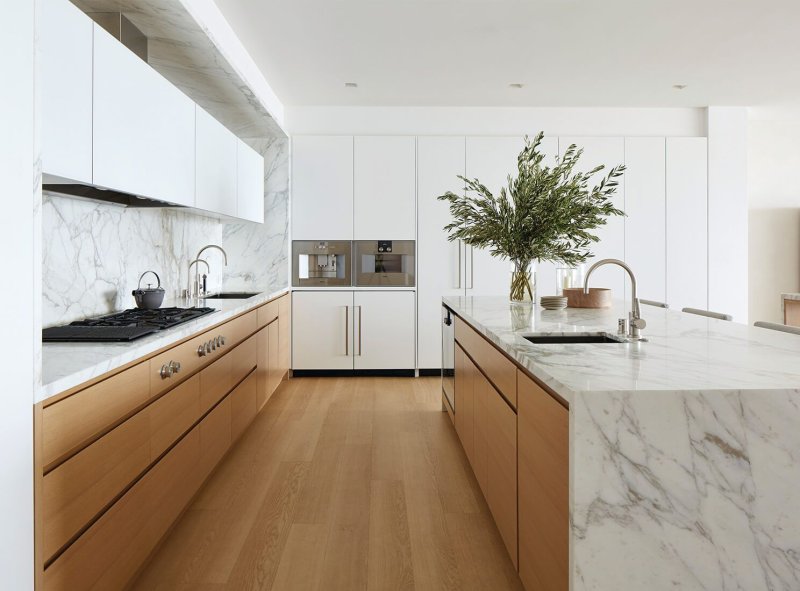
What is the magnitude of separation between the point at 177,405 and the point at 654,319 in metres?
2.09

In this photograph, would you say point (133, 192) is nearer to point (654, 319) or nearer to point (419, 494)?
point (419, 494)

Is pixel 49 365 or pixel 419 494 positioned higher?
pixel 49 365

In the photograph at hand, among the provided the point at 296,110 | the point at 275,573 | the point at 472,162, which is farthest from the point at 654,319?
the point at 296,110

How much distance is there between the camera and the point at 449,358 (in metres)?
3.77

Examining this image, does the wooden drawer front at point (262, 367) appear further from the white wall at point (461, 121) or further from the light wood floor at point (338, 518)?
the white wall at point (461, 121)

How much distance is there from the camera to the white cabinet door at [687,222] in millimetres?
5523

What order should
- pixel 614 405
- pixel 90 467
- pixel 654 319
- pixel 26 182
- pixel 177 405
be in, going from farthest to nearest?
pixel 654 319 → pixel 177 405 → pixel 90 467 → pixel 26 182 → pixel 614 405

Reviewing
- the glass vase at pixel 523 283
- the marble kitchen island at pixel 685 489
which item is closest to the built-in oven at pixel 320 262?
the glass vase at pixel 523 283

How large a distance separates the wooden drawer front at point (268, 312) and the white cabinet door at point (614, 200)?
3037 millimetres

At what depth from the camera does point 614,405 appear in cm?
115

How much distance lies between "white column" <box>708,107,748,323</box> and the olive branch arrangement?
3128 millimetres

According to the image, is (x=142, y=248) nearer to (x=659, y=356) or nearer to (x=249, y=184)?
(x=249, y=184)

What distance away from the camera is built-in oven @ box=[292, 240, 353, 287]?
537 centimetres

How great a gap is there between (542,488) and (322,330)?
4075mm
